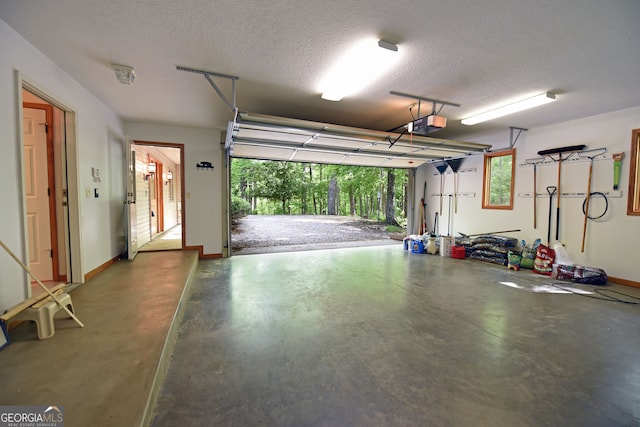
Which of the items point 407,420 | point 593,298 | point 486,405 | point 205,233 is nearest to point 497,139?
point 593,298

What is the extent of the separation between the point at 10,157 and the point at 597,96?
6952 mm

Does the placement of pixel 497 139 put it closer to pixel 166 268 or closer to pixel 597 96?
pixel 597 96

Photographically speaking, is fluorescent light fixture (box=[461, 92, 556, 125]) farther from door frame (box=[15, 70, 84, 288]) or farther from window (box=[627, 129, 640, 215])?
door frame (box=[15, 70, 84, 288])

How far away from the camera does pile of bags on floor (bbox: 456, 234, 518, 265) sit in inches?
221

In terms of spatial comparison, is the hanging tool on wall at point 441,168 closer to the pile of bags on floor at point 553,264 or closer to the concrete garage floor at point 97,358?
the pile of bags on floor at point 553,264

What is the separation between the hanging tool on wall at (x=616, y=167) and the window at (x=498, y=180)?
5.23ft

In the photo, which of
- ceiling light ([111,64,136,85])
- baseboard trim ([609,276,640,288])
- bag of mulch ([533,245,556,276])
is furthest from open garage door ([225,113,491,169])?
baseboard trim ([609,276,640,288])

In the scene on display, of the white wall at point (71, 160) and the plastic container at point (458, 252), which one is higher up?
the white wall at point (71, 160)

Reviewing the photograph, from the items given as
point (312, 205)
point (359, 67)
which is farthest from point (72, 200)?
point (312, 205)

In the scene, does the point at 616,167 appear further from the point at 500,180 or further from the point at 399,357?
the point at 399,357

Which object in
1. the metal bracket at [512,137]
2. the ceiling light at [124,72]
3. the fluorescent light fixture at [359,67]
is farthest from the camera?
the metal bracket at [512,137]

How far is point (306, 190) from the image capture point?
21.7 metres

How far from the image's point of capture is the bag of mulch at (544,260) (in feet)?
16.0

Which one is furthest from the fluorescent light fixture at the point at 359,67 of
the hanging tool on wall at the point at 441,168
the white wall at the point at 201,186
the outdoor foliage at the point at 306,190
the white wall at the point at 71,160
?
the outdoor foliage at the point at 306,190
